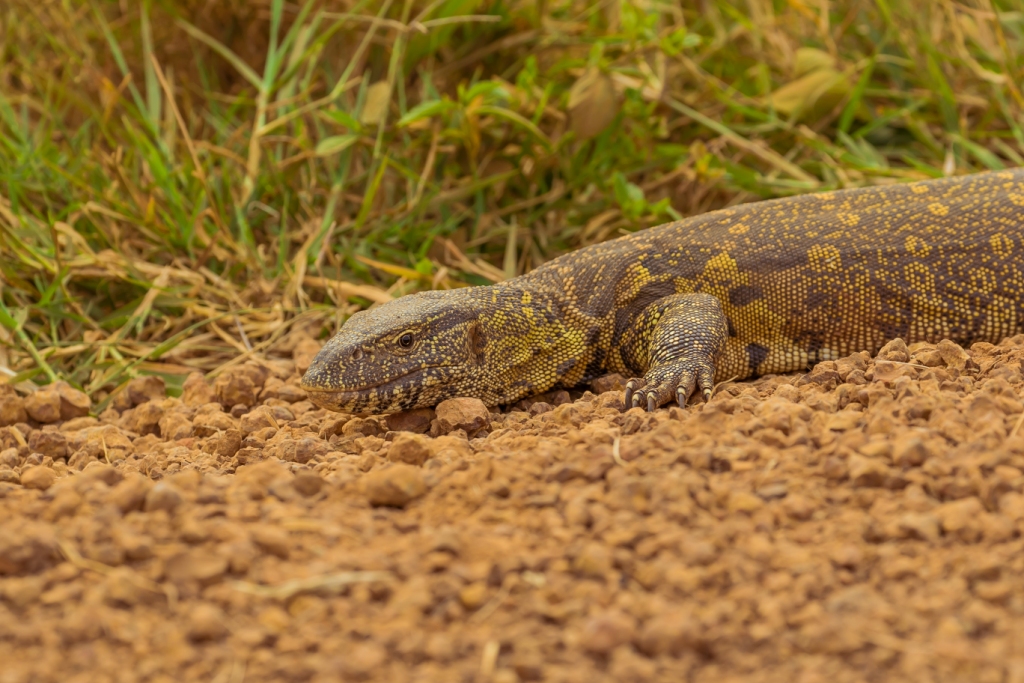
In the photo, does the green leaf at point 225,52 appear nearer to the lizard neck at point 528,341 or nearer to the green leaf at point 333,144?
the green leaf at point 333,144

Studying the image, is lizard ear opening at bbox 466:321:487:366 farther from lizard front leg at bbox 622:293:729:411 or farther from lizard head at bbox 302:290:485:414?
lizard front leg at bbox 622:293:729:411

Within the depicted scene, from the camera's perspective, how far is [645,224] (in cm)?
620

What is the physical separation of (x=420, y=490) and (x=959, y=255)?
3064 millimetres

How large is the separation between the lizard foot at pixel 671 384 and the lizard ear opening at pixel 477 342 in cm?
68

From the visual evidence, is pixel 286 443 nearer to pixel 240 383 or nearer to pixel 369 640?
pixel 240 383

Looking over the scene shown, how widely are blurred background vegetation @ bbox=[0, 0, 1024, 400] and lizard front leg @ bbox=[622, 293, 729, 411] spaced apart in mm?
1253

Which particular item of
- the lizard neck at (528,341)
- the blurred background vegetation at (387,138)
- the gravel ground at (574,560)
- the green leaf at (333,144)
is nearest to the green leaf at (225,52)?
the blurred background vegetation at (387,138)

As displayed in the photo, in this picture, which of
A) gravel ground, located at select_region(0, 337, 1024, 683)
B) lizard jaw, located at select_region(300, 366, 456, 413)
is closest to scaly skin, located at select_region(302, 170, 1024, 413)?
lizard jaw, located at select_region(300, 366, 456, 413)

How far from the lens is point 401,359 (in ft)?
14.9

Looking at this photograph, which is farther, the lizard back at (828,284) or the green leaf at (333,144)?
the green leaf at (333,144)

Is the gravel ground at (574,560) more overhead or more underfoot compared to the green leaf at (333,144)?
more underfoot

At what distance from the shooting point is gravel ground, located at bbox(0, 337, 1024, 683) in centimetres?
230

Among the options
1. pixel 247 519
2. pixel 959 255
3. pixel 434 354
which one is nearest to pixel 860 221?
pixel 959 255

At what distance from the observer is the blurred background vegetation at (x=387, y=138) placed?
5930 mm
